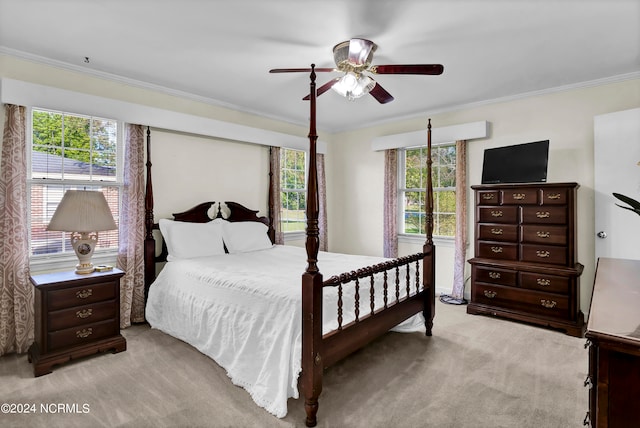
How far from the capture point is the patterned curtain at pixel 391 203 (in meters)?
4.93

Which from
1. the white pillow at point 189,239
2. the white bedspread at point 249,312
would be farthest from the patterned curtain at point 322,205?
the white pillow at point 189,239

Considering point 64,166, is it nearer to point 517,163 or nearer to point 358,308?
point 358,308

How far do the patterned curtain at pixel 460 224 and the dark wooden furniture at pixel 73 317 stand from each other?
12.1 ft

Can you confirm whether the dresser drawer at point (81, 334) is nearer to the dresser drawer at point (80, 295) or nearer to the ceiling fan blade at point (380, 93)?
the dresser drawer at point (80, 295)

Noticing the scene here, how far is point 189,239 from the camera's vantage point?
353cm

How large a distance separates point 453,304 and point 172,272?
130 inches

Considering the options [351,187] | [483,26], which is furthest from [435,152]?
[483,26]

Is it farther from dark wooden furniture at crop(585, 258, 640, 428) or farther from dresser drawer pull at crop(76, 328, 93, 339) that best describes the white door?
dresser drawer pull at crop(76, 328, 93, 339)

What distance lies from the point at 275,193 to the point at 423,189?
6.99 feet

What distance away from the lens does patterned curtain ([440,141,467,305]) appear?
424 centimetres

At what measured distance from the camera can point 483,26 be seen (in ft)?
7.66

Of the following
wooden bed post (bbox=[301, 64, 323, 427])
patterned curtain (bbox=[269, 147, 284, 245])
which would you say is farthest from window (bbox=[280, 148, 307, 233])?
wooden bed post (bbox=[301, 64, 323, 427])

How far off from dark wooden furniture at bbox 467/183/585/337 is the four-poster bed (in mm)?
932

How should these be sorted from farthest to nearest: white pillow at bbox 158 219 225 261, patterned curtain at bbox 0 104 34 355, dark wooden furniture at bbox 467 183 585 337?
white pillow at bbox 158 219 225 261, dark wooden furniture at bbox 467 183 585 337, patterned curtain at bbox 0 104 34 355
